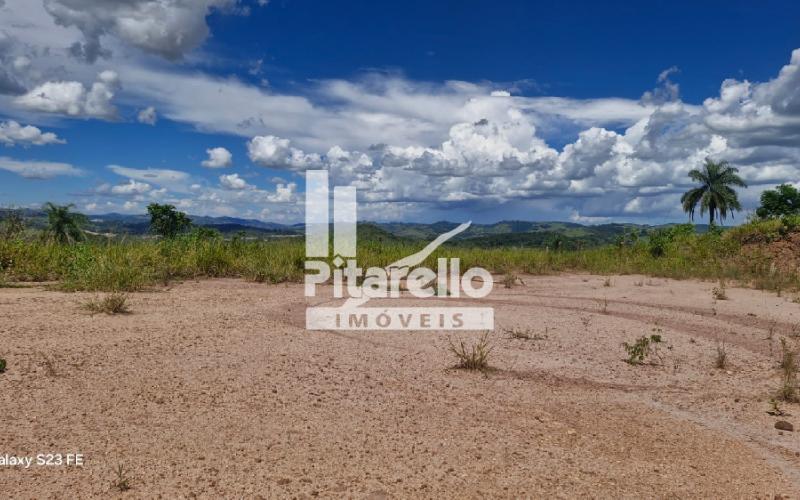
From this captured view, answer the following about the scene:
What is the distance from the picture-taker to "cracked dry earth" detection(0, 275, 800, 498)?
9.50ft

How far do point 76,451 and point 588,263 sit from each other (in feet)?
49.2

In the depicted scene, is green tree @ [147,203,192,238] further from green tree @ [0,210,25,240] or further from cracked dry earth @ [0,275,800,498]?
cracked dry earth @ [0,275,800,498]

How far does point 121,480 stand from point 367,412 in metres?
1.61

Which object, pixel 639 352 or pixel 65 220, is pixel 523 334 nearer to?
pixel 639 352

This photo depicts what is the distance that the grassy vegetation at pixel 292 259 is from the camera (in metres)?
9.24

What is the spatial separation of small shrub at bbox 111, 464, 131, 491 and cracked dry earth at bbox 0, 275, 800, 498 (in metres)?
0.02

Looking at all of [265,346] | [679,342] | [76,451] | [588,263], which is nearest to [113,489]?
[76,451]

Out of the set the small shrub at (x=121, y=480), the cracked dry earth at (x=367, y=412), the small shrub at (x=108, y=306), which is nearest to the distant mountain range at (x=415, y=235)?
the small shrub at (x=108, y=306)

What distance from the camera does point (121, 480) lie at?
2688 millimetres

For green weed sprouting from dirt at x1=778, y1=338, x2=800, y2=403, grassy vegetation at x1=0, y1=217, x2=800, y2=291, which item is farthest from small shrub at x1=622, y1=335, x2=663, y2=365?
grassy vegetation at x1=0, y1=217, x2=800, y2=291

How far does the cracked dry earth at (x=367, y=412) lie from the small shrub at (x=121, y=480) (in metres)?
0.02

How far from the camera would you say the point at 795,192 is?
125 feet

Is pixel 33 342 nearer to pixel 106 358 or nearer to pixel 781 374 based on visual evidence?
pixel 106 358

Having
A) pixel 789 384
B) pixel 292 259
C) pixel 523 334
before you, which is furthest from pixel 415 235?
pixel 789 384
